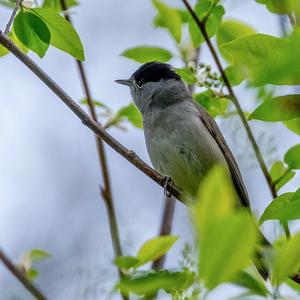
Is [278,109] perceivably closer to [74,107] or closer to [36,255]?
[74,107]

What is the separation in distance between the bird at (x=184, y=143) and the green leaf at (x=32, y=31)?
2.13m

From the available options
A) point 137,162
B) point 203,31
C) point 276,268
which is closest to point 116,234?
point 137,162

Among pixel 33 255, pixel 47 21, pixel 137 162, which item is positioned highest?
pixel 47 21

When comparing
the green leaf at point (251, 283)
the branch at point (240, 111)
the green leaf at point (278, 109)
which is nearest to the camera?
the green leaf at point (251, 283)

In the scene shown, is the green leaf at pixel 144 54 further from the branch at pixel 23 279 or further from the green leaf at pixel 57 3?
the branch at pixel 23 279

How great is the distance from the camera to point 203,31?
102 inches

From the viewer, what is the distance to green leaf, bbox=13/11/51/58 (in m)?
2.05

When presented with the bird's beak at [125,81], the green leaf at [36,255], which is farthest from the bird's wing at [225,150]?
the green leaf at [36,255]

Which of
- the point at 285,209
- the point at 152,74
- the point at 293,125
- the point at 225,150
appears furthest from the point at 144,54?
the point at 152,74

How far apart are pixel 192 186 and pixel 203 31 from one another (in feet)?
6.03

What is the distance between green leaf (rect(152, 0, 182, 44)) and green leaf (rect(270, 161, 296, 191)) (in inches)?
35.7

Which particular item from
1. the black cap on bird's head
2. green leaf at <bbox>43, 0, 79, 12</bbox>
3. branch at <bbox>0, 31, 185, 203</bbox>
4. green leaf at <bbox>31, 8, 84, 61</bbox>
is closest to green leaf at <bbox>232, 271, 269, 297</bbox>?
green leaf at <bbox>31, 8, 84, 61</bbox>

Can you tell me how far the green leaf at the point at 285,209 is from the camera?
4.38 ft

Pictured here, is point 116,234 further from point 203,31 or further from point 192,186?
point 192,186
